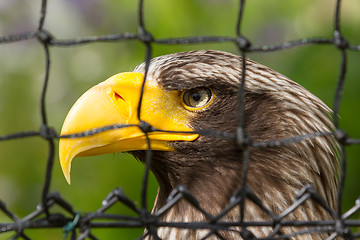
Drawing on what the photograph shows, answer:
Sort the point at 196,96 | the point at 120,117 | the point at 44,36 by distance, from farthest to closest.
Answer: the point at 196,96 < the point at 120,117 < the point at 44,36

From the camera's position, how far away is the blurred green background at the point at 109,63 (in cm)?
357

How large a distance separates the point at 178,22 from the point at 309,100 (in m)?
1.76

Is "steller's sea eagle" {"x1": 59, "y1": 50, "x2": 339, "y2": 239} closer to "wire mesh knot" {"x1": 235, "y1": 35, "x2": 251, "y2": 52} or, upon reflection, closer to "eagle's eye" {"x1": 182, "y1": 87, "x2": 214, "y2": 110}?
"eagle's eye" {"x1": 182, "y1": 87, "x2": 214, "y2": 110}

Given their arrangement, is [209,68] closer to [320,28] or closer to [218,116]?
[218,116]

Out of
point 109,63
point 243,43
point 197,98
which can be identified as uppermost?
point 243,43

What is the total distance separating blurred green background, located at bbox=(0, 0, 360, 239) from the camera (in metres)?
3.57

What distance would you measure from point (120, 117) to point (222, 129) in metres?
0.36

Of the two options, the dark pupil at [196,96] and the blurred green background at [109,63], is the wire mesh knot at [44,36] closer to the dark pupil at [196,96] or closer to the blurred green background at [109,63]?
the dark pupil at [196,96]

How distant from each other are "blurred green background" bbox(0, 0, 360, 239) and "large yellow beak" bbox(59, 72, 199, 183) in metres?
1.37

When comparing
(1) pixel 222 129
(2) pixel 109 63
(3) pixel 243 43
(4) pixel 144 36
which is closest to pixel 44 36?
(4) pixel 144 36

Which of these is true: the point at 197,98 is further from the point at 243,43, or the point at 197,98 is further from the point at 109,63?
the point at 109,63

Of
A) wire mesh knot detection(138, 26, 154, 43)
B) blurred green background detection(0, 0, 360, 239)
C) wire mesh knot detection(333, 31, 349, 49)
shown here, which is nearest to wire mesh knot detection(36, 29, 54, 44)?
wire mesh knot detection(138, 26, 154, 43)

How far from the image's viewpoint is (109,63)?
4.00 metres

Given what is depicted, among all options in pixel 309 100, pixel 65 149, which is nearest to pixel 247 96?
pixel 309 100
